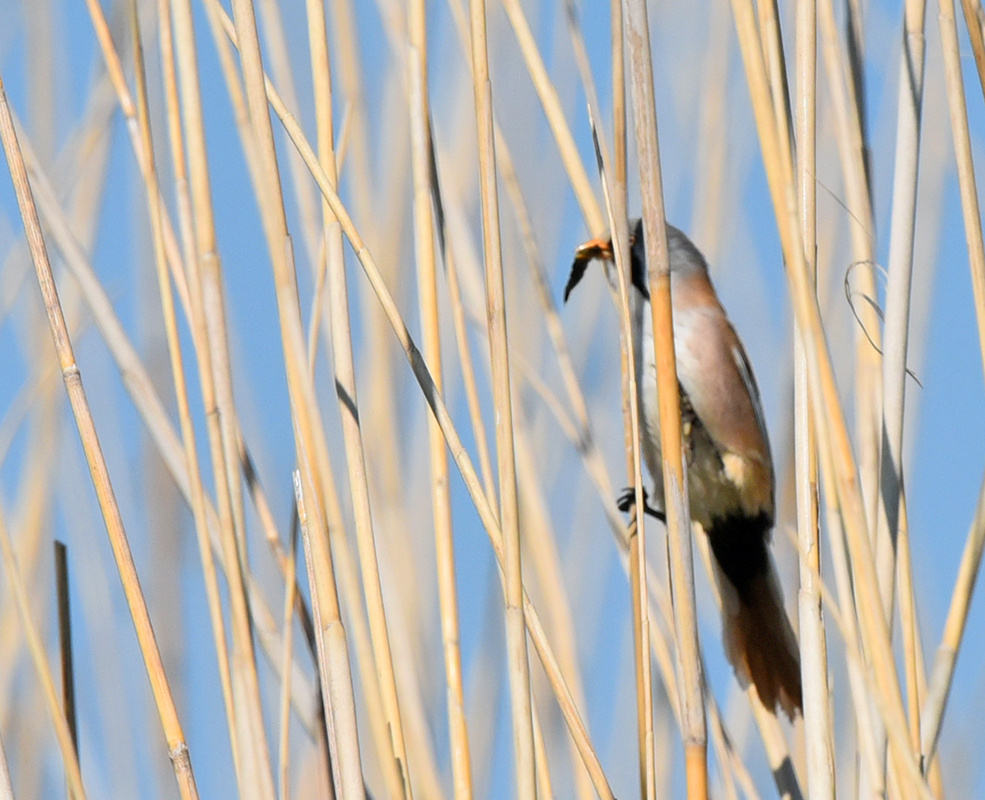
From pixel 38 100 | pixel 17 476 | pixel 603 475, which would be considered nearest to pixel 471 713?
pixel 603 475

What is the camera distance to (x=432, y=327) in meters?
1.08

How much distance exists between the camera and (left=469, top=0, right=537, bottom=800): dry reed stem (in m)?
0.93

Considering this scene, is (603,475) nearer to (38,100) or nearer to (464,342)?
(464,342)

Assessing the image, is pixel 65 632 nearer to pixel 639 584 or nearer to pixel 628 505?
pixel 639 584

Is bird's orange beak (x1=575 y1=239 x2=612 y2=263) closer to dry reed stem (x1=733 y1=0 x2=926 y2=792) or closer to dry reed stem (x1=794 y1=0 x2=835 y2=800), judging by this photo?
dry reed stem (x1=794 y1=0 x2=835 y2=800)

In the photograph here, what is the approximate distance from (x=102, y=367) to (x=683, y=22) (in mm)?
960

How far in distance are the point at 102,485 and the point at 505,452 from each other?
0.30 m

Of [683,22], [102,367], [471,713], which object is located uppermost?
[683,22]

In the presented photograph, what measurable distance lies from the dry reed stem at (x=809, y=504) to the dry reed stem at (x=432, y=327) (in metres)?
0.28

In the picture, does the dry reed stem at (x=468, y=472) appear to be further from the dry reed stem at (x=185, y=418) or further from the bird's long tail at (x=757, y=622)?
the bird's long tail at (x=757, y=622)

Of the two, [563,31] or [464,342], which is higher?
[563,31]

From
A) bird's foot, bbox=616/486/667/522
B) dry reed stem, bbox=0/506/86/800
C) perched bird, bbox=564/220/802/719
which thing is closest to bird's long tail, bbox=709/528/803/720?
perched bird, bbox=564/220/802/719

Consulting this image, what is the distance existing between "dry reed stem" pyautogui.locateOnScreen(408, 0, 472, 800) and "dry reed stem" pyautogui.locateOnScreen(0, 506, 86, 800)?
0.29 metres

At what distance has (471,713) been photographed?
5.49 ft
